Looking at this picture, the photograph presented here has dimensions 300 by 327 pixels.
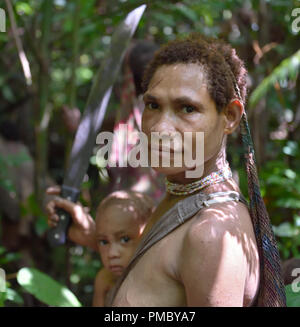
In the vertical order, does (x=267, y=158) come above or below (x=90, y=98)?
below

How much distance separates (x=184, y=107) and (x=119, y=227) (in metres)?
0.61

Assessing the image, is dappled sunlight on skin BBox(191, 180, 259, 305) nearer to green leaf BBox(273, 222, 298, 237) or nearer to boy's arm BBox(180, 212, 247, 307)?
boy's arm BBox(180, 212, 247, 307)

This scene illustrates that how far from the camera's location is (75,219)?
65.9 inches

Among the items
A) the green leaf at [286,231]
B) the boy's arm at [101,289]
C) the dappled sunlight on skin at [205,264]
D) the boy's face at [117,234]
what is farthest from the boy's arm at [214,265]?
the green leaf at [286,231]

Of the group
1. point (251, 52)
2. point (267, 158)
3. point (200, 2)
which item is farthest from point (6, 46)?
point (267, 158)

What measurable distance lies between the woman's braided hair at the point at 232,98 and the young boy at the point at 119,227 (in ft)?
1.70

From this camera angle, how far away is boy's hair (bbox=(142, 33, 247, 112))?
125 centimetres

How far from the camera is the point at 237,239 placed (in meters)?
1.13

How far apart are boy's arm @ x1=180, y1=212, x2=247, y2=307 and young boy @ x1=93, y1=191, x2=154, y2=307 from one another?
56 cm

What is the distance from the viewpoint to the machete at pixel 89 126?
165cm

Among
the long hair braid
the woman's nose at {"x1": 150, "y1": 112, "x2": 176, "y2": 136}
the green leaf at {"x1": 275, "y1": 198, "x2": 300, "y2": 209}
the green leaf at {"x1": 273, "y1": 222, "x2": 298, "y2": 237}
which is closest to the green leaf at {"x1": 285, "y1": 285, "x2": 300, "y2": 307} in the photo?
the long hair braid

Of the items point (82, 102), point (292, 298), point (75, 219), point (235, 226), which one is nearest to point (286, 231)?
point (292, 298)
